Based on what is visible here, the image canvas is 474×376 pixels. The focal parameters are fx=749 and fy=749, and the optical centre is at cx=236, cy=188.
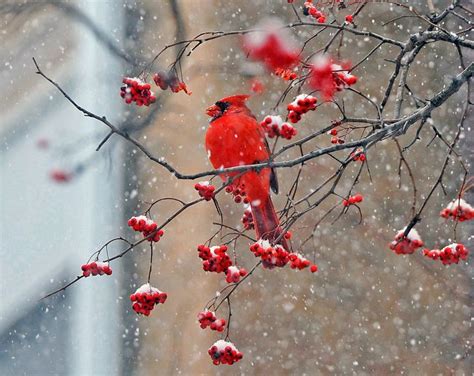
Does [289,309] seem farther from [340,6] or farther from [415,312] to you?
[340,6]

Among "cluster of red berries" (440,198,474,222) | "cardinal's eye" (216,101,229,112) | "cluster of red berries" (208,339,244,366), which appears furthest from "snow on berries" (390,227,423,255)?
"cardinal's eye" (216,101,229,112)

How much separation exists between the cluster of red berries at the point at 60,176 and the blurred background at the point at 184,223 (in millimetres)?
20

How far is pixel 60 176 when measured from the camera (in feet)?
10.5

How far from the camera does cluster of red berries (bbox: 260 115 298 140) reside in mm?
1125

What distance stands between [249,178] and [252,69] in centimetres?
137

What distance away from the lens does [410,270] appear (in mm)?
2738

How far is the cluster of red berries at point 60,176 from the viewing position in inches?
125

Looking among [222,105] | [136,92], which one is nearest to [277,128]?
[136,92]

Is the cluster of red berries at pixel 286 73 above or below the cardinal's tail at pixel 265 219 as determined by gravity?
above

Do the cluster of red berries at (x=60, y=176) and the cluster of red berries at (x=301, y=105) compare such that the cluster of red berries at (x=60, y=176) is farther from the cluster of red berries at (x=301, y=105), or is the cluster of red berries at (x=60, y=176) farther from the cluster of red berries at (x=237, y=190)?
the cluster of red berries at (x=301, y=105)

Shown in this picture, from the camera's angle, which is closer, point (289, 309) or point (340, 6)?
point (340, 6)

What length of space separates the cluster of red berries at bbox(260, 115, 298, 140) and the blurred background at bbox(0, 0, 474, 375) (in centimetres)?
155

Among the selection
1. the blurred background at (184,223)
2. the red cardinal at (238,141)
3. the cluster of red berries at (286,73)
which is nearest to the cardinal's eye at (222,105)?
the red cardinal at (238,141)

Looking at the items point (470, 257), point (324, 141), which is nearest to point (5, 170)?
point (324, 141)
